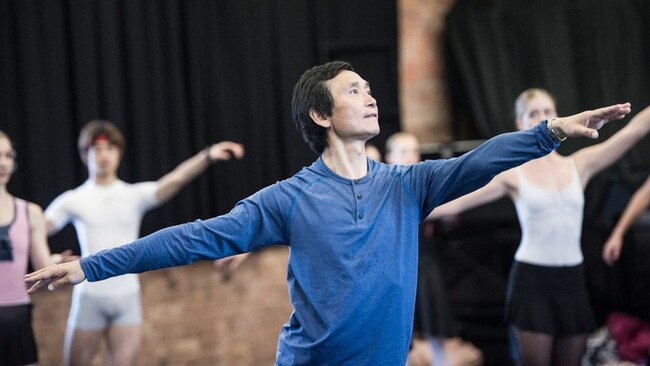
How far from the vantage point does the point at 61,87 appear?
5.21 meters

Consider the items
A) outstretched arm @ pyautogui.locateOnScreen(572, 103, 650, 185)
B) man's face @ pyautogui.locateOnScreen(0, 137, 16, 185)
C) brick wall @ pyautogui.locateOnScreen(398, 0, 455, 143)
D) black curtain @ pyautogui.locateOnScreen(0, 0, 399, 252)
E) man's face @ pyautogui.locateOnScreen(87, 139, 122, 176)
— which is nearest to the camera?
outstretched arm @ pyautogui.locateOnScreen(572, 103, 650, 185)

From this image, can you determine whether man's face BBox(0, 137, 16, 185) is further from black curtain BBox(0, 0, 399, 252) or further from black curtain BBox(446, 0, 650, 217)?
black curtain BBox(446, 0, 650, 217)

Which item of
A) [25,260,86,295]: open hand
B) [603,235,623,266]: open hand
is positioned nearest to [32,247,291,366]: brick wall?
[603,235,623,266]: open hand

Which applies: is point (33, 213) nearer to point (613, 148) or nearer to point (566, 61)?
point (613, 148)

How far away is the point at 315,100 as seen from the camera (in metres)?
2.74

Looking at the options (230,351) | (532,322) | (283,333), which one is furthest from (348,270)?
(230,351)

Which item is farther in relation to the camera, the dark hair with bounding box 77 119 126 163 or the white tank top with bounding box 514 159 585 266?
the dark hair with bounding box 77 119 126 163

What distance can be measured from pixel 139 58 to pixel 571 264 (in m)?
2.80

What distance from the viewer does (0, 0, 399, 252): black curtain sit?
16.8 feet

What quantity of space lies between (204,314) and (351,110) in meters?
3.36

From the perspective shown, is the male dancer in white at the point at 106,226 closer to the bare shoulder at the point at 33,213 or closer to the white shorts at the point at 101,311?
the white shorts at the point at 101,311

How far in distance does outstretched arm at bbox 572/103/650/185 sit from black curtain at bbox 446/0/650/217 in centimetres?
213

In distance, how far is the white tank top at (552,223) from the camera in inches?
156

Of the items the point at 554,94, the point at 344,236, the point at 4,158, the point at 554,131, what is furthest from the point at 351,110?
the point at 554,94
